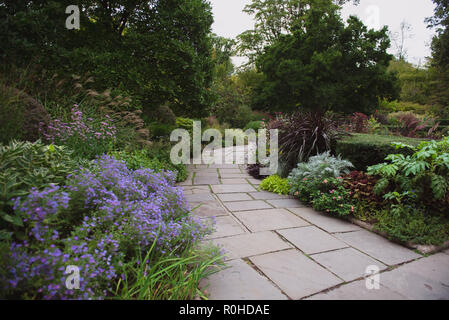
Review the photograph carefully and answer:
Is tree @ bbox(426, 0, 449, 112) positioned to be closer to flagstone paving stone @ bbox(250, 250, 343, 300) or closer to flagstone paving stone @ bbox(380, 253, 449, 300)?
flagstone paving stone @ bbox(380, 253, 449, 300)

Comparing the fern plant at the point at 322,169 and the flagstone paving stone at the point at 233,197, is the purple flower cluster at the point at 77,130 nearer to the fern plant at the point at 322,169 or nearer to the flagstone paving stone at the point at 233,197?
the flagstone paving stone at the point at 233,197

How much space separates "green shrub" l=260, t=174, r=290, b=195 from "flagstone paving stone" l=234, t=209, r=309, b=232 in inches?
31.3

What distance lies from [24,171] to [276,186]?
3.05 metres

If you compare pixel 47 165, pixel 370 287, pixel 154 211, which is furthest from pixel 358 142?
pixel 47 165

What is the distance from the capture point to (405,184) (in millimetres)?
2406

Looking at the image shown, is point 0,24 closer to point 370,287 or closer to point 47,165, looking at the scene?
point 47,165

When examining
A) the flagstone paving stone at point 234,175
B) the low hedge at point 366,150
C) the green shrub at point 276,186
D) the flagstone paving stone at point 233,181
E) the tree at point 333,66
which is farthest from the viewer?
the tree at point 333,66

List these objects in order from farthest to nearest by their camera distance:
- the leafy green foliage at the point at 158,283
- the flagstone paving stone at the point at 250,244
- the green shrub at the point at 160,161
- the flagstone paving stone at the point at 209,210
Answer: the green shrub at the point at 160,161 → the flagstone paving stone at the point at 209,210 → the flagstone paving stone at the point at 250,244 → the leafy green foliage at the point at 158,283

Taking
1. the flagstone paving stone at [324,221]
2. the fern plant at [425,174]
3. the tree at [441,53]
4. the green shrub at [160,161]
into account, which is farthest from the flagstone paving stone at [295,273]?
the tree at [441,53]

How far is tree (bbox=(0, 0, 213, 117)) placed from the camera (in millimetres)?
3848

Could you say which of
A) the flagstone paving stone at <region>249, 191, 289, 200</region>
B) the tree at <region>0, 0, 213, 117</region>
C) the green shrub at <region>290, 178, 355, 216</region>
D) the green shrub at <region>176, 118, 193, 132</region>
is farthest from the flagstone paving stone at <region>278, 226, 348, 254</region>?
the green shrub at <region>176, 118, 193, 132</region>

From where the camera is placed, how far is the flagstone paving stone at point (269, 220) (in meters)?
2.30

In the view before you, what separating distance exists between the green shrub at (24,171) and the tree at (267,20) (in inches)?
609

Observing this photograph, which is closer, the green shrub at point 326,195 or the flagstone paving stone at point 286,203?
the green shrub at point 326,195
